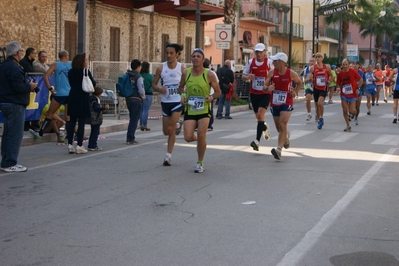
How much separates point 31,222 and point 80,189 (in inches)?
78.8

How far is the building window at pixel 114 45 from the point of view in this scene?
30625mm

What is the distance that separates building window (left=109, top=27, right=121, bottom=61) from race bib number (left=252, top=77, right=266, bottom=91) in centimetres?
1760

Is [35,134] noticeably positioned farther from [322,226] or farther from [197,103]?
[322,226]

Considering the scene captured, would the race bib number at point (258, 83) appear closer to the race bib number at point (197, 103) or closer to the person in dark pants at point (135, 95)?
the person in dark pants at point (135, 95)

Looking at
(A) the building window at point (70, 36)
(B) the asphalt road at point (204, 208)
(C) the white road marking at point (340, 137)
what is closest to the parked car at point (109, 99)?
(A) the building window at point (70, 36)

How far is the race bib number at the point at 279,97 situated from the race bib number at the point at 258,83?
817 millimetres

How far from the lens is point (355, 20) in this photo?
6322 cm

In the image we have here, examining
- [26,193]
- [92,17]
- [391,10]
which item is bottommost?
[26,193]

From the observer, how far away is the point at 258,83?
539 inches

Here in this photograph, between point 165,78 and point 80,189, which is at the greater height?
A: point 165,78

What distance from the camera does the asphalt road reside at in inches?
245

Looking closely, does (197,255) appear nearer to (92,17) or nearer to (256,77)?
(256,77)

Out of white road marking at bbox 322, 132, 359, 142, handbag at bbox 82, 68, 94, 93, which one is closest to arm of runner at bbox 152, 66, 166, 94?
handbag at bbox 82, 68, 94, 93

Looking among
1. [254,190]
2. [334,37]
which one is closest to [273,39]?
[334,37]
